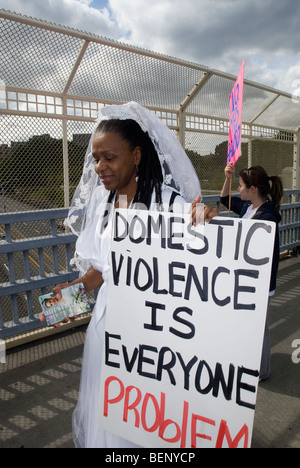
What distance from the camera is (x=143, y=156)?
1.79 metres

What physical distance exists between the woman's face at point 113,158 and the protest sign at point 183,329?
185 mm

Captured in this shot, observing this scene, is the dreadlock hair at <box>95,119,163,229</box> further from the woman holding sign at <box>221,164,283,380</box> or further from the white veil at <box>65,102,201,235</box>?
the woman holding sign at <box>221,164,283,380</box>

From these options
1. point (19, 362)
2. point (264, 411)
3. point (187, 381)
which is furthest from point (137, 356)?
point (19, 362)

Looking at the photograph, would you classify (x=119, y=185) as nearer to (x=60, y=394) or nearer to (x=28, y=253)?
(x=60, y=394)

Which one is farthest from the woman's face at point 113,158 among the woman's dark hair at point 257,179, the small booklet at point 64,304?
the woman's dark hair at point 257,179

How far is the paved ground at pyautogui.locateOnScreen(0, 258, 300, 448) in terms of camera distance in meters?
2.29

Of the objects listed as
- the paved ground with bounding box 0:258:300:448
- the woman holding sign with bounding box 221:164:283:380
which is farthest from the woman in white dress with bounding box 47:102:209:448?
the woman holding sign with bounding box 221:164:283:380

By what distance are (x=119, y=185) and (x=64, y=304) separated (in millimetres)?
633

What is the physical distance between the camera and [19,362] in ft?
10.5

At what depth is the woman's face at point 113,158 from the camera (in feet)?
5.48

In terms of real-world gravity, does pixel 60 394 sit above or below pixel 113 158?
below

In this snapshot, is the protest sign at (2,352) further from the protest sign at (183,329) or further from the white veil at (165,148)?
the white veil at (165,148)

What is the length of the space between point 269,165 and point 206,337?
6.42 m

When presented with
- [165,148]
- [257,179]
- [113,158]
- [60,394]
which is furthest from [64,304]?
[257,179]
